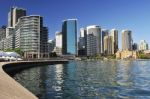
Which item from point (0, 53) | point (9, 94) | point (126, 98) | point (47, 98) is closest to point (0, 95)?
point (9, 94)

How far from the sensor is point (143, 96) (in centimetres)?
2934

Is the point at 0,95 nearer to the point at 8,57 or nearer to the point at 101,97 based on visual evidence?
the point at 101,97

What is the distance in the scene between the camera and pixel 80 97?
91.7ft

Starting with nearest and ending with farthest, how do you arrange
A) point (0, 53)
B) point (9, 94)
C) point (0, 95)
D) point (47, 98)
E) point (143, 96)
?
point (0, 95), point (9, 94), point (47, 98), point (143, 96), point (0, 53)

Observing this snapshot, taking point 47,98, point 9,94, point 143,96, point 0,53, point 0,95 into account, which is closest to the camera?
point 0,95

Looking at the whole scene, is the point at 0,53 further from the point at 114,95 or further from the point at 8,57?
the point at 114,95

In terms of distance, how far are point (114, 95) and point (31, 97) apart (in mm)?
12322

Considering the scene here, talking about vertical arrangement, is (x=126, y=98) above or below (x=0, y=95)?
below

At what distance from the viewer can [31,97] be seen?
1920 centimetres

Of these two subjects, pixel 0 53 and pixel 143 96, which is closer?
pixel 143 96

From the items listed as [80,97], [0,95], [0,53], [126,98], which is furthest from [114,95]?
[0,53]

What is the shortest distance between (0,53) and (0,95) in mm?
107611

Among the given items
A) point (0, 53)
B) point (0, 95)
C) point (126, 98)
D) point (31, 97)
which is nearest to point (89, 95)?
point (126, 98)

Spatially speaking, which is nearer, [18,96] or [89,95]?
[18,96]
